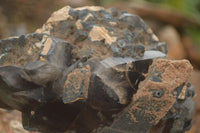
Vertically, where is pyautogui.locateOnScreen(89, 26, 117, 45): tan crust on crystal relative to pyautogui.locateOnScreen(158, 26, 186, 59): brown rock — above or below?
above

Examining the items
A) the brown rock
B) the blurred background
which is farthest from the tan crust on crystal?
the brown rock

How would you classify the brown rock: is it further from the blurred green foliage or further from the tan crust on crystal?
the tan crust on crystal

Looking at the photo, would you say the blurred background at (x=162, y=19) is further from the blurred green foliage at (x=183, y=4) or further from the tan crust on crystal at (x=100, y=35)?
the tan crust on crystal at (x=100, y=35)

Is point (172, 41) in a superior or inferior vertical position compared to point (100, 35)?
inferior

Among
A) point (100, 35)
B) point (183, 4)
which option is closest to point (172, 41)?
point (183, 4)

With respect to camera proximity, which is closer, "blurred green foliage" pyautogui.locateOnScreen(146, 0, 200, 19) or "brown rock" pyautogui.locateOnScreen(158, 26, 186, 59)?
"brown rock" pyautogui.locateOnScreen(158, 26, 186, 59)

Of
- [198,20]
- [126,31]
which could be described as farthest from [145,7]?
[126,31]

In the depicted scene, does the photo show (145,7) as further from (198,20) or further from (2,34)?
(2,34)

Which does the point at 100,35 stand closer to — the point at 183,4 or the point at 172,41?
the point at 172,41

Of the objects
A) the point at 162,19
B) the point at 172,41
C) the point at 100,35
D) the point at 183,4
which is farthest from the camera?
the point at 183,4
